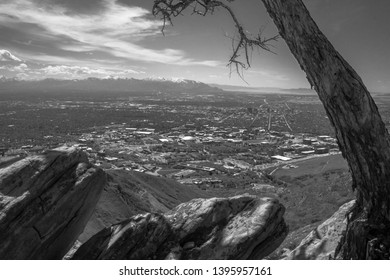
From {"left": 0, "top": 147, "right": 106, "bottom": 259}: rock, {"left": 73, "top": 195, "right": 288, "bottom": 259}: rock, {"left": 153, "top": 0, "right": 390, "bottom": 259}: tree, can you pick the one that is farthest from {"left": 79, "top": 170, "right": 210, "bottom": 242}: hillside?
{"left": 153, "top": 0, "right": 390, "bottom": 259}: tree

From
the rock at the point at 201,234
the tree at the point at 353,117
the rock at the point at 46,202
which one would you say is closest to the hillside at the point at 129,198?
the rock at the point at 46,202

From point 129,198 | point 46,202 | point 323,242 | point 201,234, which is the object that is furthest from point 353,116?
point 129,198

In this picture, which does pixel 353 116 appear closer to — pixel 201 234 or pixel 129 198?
pixel 201 234

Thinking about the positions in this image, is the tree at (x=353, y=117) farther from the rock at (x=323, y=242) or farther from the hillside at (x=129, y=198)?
the hillside at (x=129, y=198)

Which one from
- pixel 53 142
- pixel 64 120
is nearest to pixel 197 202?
pixel 53 142

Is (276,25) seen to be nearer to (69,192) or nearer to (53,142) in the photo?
(69,192)

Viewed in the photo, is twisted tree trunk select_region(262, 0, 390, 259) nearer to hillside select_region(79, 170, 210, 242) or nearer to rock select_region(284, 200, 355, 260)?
rock select_region(284, 200, 355, 260)
